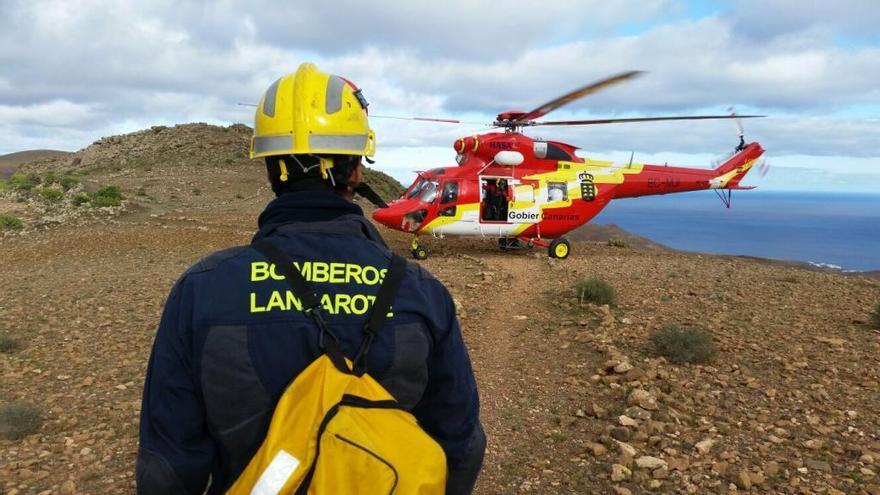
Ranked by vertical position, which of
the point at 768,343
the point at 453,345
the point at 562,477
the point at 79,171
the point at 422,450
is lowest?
the point at 562,477

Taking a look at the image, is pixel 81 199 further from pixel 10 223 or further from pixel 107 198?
pixel 10 223

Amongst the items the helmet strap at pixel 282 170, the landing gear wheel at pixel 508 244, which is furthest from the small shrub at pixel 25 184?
the helmet strap at pixel 282 170

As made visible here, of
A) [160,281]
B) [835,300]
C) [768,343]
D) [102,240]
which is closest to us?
[768,343]

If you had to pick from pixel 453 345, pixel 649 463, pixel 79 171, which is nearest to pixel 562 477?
pixel 649 463

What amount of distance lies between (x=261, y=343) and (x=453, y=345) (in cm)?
68

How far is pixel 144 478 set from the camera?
6.12 ft

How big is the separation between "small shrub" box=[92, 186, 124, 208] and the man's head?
18930 millimetres

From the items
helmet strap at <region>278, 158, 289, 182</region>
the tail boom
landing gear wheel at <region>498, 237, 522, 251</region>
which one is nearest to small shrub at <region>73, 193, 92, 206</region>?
landing gear wheel at <region>498, 237, 522, 251</region>

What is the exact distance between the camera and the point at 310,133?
6.98ft

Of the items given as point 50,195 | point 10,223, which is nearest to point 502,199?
point 10,223

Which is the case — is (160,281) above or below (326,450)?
below

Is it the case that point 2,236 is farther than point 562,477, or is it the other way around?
point 2,236

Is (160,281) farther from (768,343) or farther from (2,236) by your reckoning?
(768,343)

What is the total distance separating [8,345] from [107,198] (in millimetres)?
13687
